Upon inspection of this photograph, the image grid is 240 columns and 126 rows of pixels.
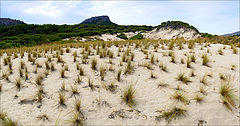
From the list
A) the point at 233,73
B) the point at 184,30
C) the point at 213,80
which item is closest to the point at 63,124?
the point at 213,80

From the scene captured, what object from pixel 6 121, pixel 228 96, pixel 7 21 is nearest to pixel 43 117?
pixel 6 121

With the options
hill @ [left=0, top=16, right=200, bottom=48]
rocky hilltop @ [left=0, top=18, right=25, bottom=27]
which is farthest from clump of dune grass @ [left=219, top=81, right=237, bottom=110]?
rocky hilltop @ [left=0, top=18, right=25, bottom=27]

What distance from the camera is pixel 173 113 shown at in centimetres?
360

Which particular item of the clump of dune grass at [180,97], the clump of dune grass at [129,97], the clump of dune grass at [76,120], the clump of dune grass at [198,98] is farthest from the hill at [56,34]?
→ the clump of dune grass at [198,98]

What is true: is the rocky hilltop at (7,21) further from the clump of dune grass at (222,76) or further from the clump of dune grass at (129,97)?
the clump of dune grass at (222,76)

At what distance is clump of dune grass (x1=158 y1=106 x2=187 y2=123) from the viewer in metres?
3.52

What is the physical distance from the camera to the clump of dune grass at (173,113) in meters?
3.52

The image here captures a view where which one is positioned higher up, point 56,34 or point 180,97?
point 56,34

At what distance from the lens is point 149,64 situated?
6055 millimetres

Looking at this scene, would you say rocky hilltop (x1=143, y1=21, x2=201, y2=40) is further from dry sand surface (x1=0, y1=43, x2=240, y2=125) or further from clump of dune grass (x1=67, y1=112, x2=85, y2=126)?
clump of dune grass (x1=67, y1=112, x2=85, y2=126)

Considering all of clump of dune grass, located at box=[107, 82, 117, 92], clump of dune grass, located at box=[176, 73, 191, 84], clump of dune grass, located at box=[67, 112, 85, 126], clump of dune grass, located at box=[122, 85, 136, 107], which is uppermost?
clump of dune grass, located at box=[176, 73, 191, 84]

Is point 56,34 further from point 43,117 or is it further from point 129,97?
point 129,97

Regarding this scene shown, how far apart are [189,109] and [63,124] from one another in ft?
10.7

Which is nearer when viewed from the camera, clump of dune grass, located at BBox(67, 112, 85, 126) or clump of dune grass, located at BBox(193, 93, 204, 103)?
clump of dune grass, located at BBox(67, 112, 85, 126)
